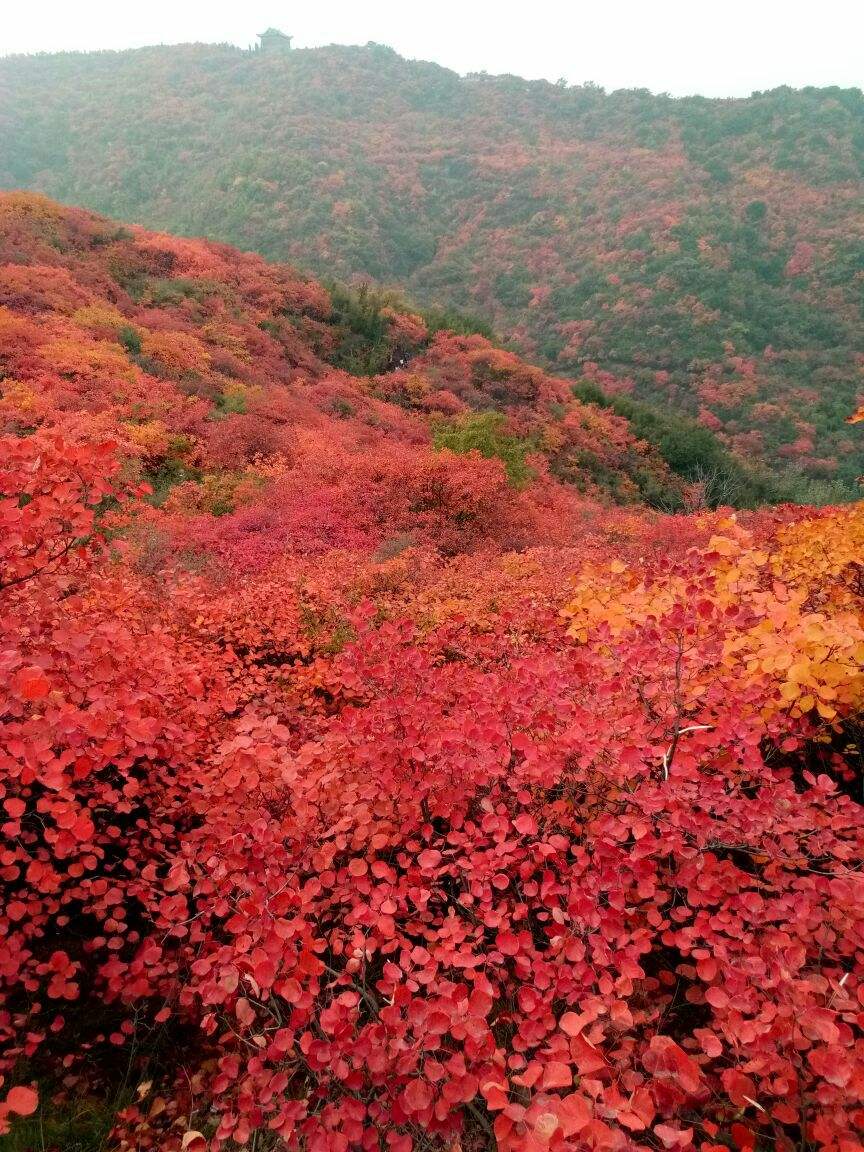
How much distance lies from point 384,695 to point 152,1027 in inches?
77.5

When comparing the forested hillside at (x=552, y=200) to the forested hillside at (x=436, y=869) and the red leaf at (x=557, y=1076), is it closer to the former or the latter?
the forested hillside at (x=436, y=869)

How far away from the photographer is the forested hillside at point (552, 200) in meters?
39.7

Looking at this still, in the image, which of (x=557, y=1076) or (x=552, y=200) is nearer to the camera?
(x=557, y=1076)

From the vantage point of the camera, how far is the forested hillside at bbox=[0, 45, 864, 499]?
3966 centimetres

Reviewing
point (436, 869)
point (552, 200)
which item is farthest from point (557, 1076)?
point (552, 200)

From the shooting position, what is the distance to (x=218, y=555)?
385 inches

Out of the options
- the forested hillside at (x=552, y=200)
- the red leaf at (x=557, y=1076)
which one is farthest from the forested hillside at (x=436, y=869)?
the forested hillside at (x=552, y=200)

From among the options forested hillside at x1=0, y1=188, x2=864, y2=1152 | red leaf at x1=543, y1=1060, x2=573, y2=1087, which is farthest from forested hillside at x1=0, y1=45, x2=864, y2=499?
red leaf at x1=543, y1=1060, x2=573, y2=1087

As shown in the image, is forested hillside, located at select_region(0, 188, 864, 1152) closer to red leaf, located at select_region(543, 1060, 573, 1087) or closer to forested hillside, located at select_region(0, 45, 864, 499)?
red leaf, located at select_region(543, 1060, 573, 1087)

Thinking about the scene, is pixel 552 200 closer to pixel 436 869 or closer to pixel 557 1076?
pixel 436 869

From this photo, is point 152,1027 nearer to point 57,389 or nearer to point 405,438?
point 57,389

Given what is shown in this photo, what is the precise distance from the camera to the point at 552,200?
5722cm

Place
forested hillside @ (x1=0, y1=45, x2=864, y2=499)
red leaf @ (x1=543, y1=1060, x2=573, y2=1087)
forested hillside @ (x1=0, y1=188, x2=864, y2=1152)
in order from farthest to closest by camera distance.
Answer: forested hillside @ (x1=0, y1=45, x2=864, y2=499) → forested hillside @ (x1=0, y1=188, x2=864, y2=1152) → red leaf @ (x1=543, y1=1060, x2=573, y2=1087)

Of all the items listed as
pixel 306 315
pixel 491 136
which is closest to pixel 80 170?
pixel 491 136
